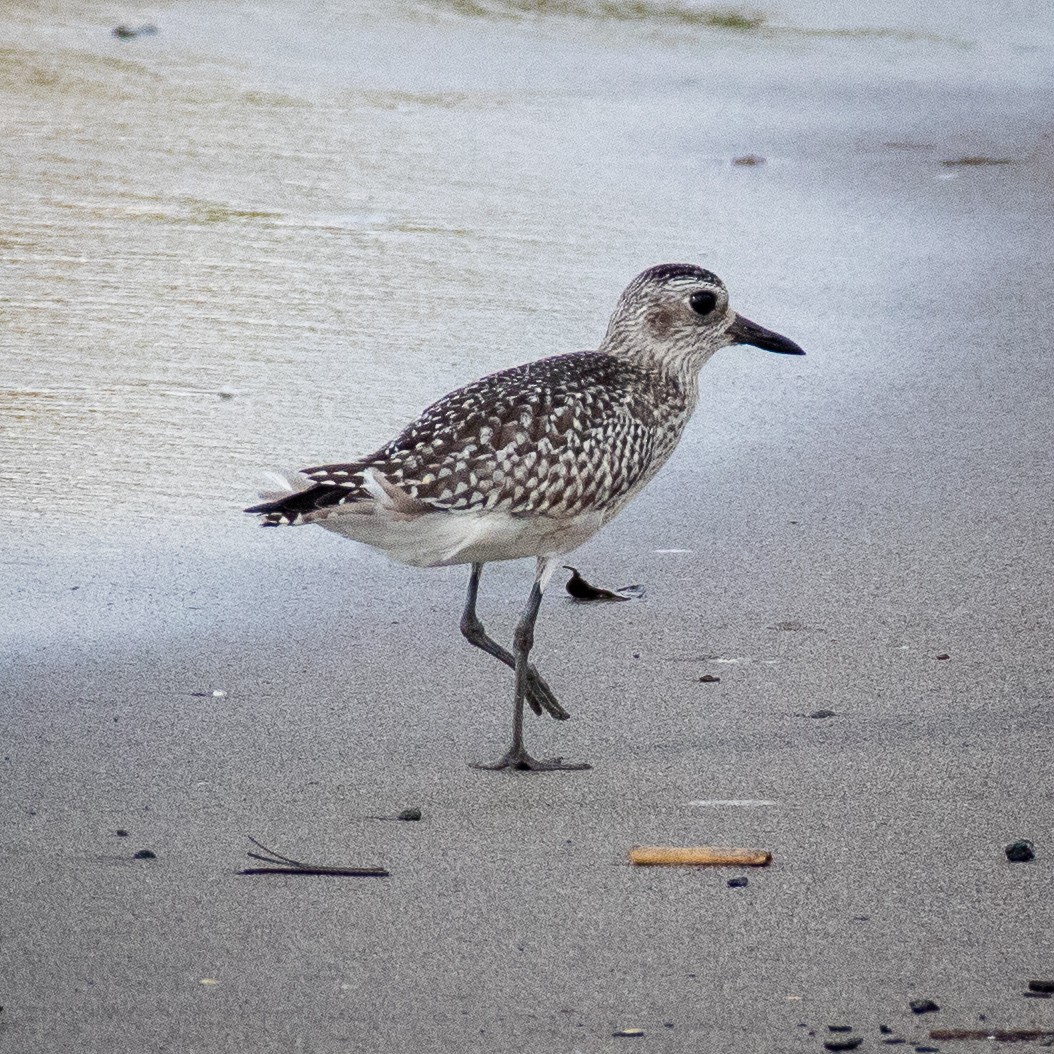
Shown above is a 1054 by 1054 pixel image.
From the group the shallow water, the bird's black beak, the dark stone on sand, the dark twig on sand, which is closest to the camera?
the dark twig on sand

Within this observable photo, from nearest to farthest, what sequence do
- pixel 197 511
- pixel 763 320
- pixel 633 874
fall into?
pixel 633 874, pixel 197 511, pixel 763 320

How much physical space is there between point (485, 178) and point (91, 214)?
6.48 feet

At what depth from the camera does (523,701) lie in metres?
4.33

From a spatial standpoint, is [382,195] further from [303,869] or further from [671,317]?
[303,869]

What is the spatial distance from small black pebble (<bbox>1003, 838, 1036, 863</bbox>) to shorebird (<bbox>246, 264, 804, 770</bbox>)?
38.5 inches

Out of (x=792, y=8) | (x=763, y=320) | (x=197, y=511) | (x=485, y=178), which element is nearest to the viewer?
(x=197, y=511)

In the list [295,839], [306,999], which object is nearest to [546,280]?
[295,839]

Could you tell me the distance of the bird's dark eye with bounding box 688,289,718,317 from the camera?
192 inches

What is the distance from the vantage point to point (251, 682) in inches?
179

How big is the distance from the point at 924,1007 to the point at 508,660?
5.11ft

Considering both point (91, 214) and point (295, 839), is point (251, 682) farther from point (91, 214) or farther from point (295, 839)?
point (91, 214)

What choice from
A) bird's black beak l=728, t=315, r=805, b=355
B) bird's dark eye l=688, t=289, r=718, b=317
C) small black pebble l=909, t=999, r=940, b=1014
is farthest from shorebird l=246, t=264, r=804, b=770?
small black pebble l=909, t=999, r=940, b=1014

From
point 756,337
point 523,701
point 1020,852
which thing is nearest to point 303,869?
point 523,701

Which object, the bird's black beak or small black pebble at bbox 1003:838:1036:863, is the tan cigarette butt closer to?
small black pebble at bbox 1003:838:1036:863
